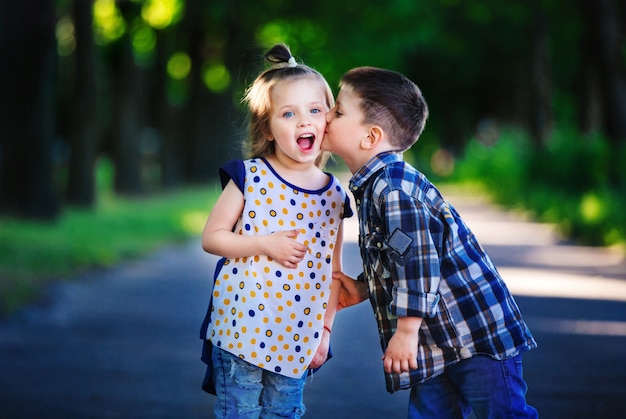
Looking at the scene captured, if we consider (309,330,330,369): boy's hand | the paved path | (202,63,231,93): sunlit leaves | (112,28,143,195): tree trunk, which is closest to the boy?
(309,330,330,369): boy's hand

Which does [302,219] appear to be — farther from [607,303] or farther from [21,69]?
[21,69]

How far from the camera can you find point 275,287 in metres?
3.75

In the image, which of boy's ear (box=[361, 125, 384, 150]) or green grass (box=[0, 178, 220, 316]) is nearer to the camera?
boy's ear (box=[361, 125, 384, 150])

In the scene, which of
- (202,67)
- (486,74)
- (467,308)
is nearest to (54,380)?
(467,308)

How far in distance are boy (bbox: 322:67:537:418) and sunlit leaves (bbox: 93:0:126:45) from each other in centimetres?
2042

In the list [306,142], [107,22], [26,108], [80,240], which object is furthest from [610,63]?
[306,142]

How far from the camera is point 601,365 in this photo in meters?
7.16

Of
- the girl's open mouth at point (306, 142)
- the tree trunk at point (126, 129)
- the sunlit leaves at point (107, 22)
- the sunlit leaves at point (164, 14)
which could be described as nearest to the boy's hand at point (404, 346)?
the girl's open mouth at point (306, 142)

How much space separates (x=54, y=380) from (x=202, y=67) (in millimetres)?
28859

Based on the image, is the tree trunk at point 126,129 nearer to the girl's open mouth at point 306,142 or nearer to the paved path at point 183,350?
the paved path at point 183,350

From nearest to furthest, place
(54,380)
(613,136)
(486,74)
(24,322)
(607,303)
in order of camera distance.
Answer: (54,380) < (24,322) < (607,303) < (613,136) < (486,74)

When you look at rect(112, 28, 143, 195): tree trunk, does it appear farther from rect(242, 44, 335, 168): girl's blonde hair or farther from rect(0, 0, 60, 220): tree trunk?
rect(242, 44, 335, 168): girl's blonde hair

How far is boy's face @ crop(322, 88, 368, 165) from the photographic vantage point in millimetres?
3674

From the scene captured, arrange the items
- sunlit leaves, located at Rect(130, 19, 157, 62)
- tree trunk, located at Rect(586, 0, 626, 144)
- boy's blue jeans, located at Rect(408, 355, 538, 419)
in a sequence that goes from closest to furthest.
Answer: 1. boy's blue jeans, located at Rect(408, 355, 538, 419)
2. tree trunk, located at Rect(586, 0, 626, 144)
3. sunlit leaves, located at Rect(130, 19, 157, 62)
